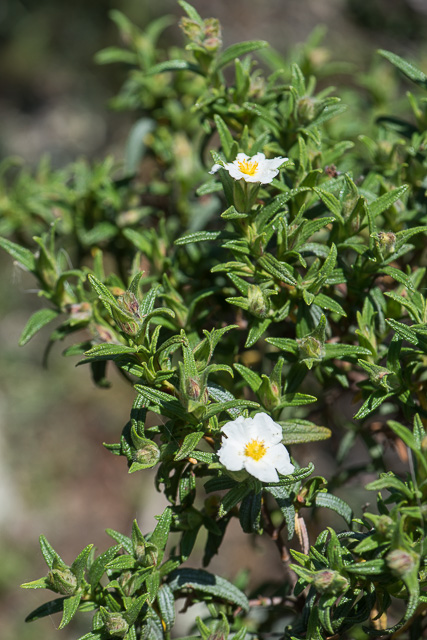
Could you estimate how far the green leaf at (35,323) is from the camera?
181 centimetres

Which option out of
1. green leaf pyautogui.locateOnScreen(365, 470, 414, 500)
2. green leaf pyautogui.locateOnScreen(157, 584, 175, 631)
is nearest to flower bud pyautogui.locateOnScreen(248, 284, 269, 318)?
green leaf pyautogui.locateOnScreen(365, 470, 414, 500)

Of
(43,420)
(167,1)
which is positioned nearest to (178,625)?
(43,420)

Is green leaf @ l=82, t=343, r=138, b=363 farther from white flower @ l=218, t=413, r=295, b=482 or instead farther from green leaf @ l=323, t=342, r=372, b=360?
green leaf @ l=323, t=342, r=372, b=360

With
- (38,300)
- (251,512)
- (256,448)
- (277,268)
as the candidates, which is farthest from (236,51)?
(38,300)

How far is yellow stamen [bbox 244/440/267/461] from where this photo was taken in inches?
51.5

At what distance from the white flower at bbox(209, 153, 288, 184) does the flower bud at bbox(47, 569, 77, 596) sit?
3.33 feet

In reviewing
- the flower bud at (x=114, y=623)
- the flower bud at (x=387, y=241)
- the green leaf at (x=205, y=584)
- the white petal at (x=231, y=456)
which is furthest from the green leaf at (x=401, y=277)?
the flower bud at (x=114, y=623)

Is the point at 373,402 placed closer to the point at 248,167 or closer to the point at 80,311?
the point at 248,167

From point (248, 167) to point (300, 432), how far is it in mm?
658

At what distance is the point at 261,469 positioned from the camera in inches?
52.1

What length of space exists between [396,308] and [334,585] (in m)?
0.75

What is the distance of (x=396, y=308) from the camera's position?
1.70 metres

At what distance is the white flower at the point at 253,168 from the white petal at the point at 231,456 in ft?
2.03

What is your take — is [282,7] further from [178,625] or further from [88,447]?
[178,625]
